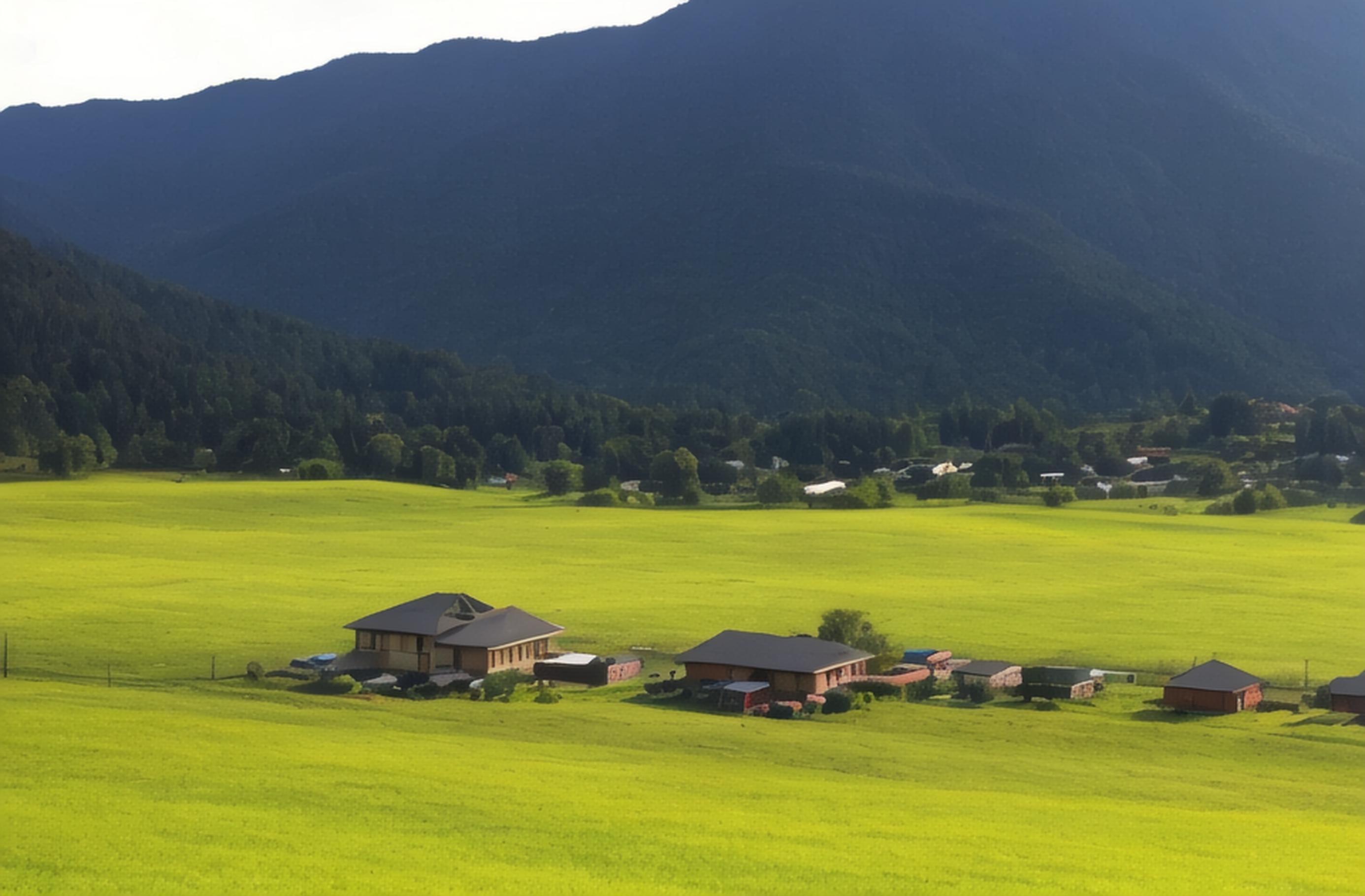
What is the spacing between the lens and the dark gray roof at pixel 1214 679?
44594 mm

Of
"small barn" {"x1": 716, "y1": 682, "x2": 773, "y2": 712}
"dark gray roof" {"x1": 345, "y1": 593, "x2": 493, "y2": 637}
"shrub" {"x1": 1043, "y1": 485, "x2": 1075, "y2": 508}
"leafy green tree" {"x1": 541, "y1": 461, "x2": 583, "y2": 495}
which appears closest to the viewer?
"small barn" {"x1": 716, "y1": 682, "x2": 773, "y2": 712}

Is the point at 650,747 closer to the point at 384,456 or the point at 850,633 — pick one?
the point at 850,633

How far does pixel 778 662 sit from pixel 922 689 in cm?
510

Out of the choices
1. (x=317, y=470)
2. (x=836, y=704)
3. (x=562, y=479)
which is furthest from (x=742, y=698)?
(x=317, y=470)

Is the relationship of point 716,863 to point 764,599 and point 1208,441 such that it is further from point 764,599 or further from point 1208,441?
point 1208,441

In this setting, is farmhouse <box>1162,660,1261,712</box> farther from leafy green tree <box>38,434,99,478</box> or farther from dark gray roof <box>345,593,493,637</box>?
leafy green tree <box>38,434,99,478</box>

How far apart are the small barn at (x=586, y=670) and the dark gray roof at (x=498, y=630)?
4.67 feet

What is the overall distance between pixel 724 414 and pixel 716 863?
6318 inches

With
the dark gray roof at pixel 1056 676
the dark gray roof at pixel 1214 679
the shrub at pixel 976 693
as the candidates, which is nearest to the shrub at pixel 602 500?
the dark gray roof at pixel 1056 676

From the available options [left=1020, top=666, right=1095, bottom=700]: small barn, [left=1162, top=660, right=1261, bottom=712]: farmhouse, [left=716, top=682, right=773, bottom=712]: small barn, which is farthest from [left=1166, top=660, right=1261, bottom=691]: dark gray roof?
[left=716, top=682, right=773, bottom=712]: small barn

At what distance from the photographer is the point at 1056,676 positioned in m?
47.5

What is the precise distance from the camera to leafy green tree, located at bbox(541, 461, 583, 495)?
129625 mm

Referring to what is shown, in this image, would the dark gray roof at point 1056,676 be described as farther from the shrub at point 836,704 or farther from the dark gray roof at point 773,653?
the shrub at point 836,704

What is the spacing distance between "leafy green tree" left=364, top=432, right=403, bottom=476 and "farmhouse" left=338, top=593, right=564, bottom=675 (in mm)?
90425
